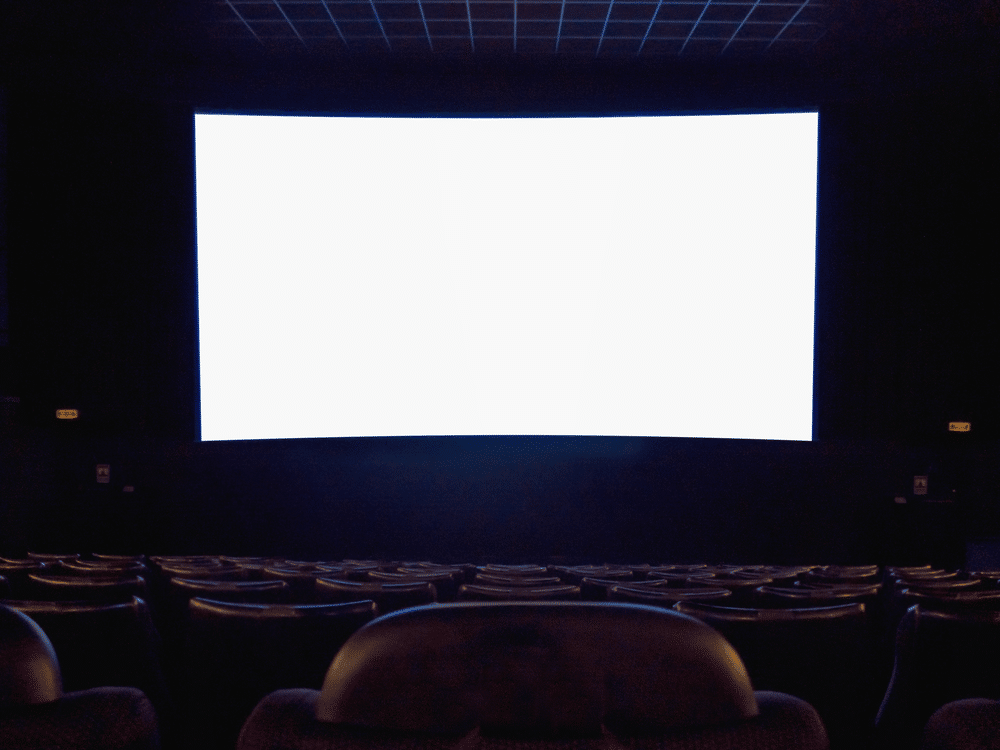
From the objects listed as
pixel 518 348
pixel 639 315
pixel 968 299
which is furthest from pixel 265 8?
pixel 968 299

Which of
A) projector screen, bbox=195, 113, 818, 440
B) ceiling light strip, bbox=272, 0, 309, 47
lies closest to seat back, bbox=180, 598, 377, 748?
projector screen, bbox=195, 113, 818, 440

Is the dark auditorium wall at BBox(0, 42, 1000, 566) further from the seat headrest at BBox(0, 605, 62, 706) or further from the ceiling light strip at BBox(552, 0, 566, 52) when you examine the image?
the seat headrest at BBox(0, 605, 62, 706)

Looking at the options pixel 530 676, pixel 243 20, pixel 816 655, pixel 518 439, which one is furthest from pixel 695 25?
pixel 530 676

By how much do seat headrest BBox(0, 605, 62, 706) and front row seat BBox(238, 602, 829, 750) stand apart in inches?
12.0

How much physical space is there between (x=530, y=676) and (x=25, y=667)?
55 cm

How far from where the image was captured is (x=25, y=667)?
2.42 ft

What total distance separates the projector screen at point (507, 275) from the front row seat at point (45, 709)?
23.3 ft

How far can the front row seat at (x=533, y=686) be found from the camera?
0.60 metres

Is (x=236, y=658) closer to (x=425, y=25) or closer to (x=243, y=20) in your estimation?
(x=425, y=25)

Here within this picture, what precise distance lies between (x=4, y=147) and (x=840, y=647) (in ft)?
35.5

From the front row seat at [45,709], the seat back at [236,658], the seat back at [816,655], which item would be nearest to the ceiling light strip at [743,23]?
the seat back at [816,655]

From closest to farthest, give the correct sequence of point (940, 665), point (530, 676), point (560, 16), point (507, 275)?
point (530, 676) → point (940, 665) → point (560, 16) → point (507, 275)

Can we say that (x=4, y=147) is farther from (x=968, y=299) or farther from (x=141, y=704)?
(x=968, y=299)

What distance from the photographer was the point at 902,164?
312 inches
